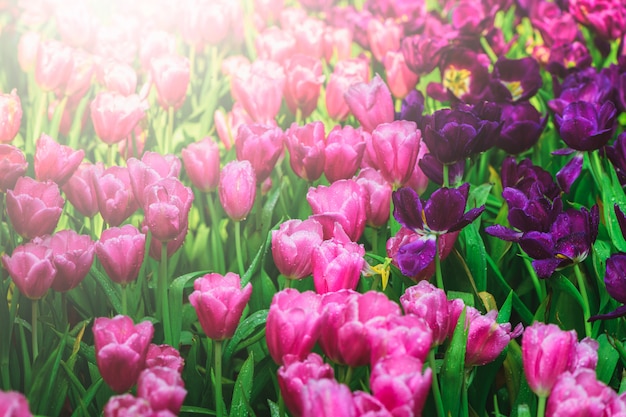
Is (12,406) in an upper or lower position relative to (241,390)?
upper

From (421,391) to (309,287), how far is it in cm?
54

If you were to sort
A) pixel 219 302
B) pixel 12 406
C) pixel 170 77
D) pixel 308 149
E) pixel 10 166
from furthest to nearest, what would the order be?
pixel 170 77 < pixel 308 149 < pixel 10 166 < pixel 219 302 < pixel 12 406

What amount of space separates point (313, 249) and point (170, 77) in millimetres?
816

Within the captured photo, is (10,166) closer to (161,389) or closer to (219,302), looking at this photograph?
(219,302)

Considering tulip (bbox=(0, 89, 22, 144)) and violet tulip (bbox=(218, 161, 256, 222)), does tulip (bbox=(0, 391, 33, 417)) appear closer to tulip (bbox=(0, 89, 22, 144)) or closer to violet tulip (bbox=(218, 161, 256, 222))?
violet tulip (bbox=(218, 161, 256, 222))

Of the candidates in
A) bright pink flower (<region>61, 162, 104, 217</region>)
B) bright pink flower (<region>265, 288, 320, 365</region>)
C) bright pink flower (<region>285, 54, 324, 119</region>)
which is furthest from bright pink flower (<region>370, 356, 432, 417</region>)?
bright pink flower (<region>285, 54, 324, 119</region>)

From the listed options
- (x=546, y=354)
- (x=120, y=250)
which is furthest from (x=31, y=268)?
(x=546, y=354)

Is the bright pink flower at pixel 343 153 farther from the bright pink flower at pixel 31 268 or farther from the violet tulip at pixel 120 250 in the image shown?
the bright pink flower at pixel 31 268

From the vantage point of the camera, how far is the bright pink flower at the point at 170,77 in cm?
172

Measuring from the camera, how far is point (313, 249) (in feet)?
3.49

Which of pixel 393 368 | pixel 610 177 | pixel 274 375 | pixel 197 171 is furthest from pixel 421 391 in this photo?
pixel 610 177

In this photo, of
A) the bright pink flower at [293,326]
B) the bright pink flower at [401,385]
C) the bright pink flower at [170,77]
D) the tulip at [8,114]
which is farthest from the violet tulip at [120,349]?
the bright pink flower at [170,77]

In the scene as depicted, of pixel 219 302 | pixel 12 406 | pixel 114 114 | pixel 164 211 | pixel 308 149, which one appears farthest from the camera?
pixel 114 114

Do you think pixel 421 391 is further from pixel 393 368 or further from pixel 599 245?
pixel 599 245
